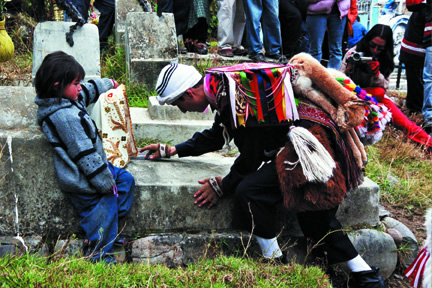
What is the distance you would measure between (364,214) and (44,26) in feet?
10.3

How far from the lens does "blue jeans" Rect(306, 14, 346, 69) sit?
631 centimetres

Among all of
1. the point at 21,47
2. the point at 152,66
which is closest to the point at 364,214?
the point at 152,66

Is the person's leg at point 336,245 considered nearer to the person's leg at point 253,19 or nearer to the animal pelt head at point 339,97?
the animal pelt head at point 339,97

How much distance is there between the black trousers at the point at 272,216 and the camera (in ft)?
9.80

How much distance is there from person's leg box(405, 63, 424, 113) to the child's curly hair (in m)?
5.53

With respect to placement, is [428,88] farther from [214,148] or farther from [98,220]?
[98,220]

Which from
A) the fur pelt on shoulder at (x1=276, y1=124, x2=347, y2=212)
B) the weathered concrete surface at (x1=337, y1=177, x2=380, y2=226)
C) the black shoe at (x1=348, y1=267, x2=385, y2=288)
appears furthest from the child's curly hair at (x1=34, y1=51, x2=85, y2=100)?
the black shoe at (x1=348, y1=267, x2=385, y2=288)

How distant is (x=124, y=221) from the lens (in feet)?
10.3

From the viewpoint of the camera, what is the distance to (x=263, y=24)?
6.38m

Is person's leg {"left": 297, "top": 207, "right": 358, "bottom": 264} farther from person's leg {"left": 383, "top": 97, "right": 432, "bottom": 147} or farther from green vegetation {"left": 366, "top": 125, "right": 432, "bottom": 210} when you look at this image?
person's leg {"left": 383, "top": 97, "right": 432, "bottom": 147}

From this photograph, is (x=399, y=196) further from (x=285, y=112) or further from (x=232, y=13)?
(x=232, y=13)

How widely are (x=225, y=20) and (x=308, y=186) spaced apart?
390 centimetres

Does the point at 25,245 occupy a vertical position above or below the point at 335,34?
below

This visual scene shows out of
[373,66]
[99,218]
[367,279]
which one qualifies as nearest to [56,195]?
[99,218]
